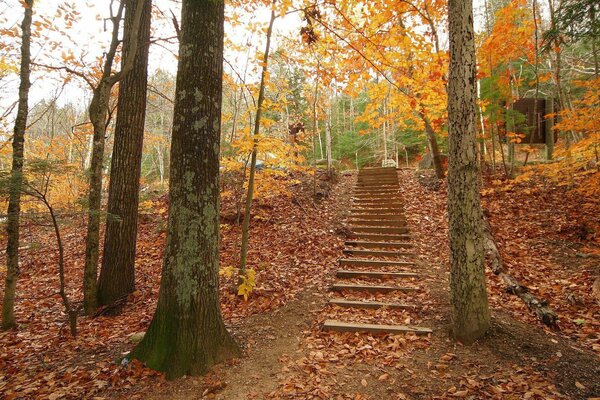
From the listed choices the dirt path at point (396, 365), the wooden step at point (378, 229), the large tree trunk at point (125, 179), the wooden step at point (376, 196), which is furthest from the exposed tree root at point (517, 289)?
the large tree trunk at point (125, 179)

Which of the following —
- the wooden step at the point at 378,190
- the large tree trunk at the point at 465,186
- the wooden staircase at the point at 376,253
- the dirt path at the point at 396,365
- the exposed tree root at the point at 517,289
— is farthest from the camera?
the wooden step at the point at 378,190

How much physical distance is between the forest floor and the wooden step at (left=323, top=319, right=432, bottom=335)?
0.10 metres

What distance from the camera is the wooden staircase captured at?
5.36 metres

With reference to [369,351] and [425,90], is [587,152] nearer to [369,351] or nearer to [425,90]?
[425,90]

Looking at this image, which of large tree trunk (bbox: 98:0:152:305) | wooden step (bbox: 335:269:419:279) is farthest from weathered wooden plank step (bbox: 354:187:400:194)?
large tree trunk (bbox: 98:0:152:305)

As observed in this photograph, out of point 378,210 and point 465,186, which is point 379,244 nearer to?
A: point 378,210

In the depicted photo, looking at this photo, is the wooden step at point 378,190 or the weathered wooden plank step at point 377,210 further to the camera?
the wooden step at point 378,190

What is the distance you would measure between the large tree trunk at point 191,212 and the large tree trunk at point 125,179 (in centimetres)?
269

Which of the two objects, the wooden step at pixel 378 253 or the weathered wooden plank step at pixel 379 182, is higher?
the weathered wooden plank step at pixel 379 182

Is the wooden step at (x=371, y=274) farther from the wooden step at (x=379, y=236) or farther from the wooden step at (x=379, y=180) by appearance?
the wooden step at (x=379, y=180)

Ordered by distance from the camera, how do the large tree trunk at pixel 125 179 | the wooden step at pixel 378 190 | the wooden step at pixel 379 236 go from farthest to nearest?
1. the wooden step at pixel 378 190
2. the wooden step at pixel 379 236
3. the large tree trunk at pixel 125 179

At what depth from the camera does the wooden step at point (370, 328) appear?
15.1 ft

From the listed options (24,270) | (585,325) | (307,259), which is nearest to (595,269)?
(585,325)

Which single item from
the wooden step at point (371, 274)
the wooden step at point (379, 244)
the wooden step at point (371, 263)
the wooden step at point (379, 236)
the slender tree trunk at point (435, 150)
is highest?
the slender tree trunk at point (435, 150)
